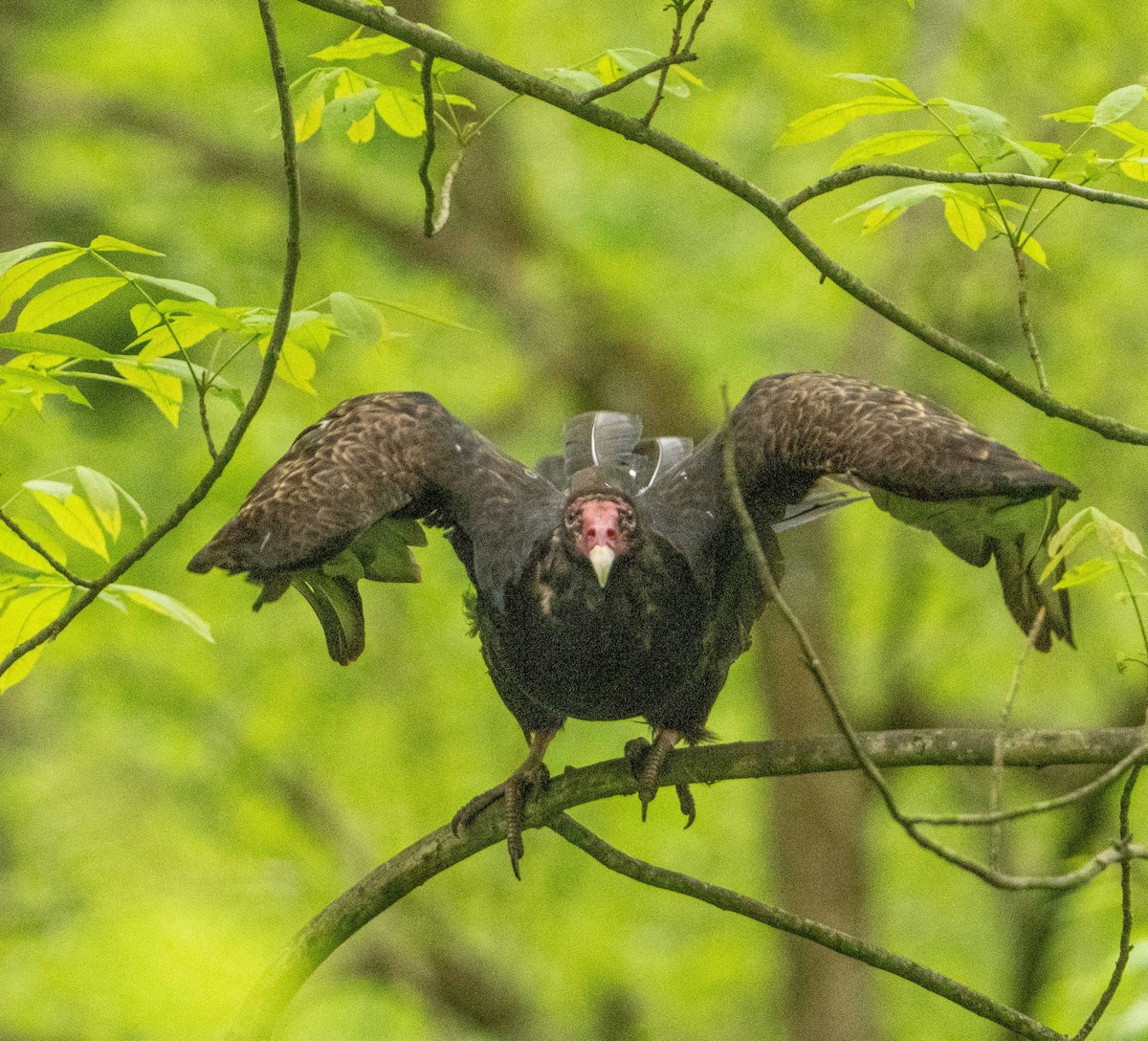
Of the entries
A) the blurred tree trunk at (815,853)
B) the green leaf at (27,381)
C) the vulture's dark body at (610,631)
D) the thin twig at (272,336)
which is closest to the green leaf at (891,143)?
the thin twig at (272,336)

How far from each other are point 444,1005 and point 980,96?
6.33 meters

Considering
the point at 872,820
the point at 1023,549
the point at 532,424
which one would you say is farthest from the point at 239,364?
the point at 872,820

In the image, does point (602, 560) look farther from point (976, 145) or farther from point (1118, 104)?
point (1118, 104)

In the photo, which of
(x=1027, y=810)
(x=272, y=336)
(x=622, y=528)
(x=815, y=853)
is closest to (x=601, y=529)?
(x=622, y=528)

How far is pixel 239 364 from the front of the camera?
23.8 feet

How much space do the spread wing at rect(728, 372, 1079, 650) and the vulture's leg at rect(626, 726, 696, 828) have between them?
0.67 meters

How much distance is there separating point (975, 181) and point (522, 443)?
282 inches

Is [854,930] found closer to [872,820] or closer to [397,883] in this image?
[872,820]

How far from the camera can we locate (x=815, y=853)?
886cm

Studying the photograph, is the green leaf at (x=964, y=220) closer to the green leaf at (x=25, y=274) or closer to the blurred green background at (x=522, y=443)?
the green leaf at (x=25, y=274)

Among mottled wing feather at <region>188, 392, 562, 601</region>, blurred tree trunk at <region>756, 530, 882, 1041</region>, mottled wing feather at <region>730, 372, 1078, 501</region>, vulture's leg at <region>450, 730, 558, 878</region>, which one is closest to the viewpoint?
mottled wing feather at <region>730, 372, 1078, 501</region>

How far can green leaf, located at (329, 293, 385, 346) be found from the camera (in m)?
2.75

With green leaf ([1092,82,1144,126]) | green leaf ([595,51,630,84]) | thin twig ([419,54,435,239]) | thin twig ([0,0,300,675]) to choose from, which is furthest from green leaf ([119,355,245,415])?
green leaf ([1092,82,1144,126])

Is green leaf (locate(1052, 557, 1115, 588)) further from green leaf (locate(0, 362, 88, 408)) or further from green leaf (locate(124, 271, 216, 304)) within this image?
green leaf (locate(0, 362, 88, 408))
